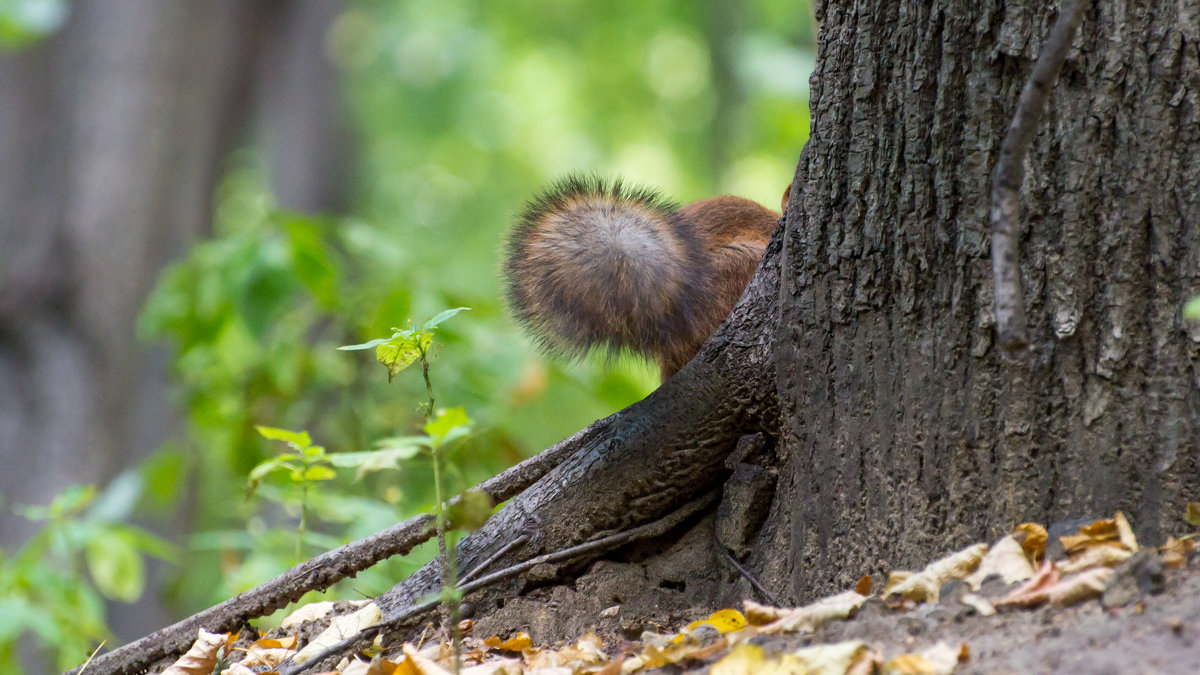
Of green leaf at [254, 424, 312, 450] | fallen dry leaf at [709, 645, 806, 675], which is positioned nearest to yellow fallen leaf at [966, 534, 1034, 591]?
fallen dry leaf at [709, 645, 806, 675]

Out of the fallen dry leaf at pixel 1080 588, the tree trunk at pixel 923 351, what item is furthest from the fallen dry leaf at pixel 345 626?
the fallen dry leaf at pixel 1080 588

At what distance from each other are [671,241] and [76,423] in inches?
166

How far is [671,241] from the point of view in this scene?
7.15ft

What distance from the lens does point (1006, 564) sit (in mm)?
1327

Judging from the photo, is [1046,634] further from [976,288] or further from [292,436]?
[292,436]

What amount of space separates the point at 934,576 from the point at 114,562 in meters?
2.58

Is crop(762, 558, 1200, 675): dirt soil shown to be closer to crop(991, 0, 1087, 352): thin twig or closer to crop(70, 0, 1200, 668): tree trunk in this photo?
crop(70, 0, 1200, 668): tree trunk

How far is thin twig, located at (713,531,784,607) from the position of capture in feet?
5.57

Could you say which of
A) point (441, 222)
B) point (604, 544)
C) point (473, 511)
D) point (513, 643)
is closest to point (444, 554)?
point (513, 643)

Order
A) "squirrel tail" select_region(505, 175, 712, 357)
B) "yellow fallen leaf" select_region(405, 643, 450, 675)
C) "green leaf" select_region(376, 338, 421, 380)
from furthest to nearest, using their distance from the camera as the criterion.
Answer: "squirrel tail" select_region(505, 175, 712, 357)
"green leaf" select_region(376, 338, 421, 380)
"yellow fallen leaf" select_region(405, 643, 450, 675)

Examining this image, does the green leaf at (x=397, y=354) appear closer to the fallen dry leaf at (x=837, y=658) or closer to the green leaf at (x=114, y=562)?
the fallen dry leaf at (x=837, y=658)

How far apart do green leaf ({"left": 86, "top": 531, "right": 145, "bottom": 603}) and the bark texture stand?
2.20m

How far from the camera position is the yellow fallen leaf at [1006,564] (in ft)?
4.27

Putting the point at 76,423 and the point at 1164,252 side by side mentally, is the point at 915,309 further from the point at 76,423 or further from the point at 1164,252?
the point at 76,423
